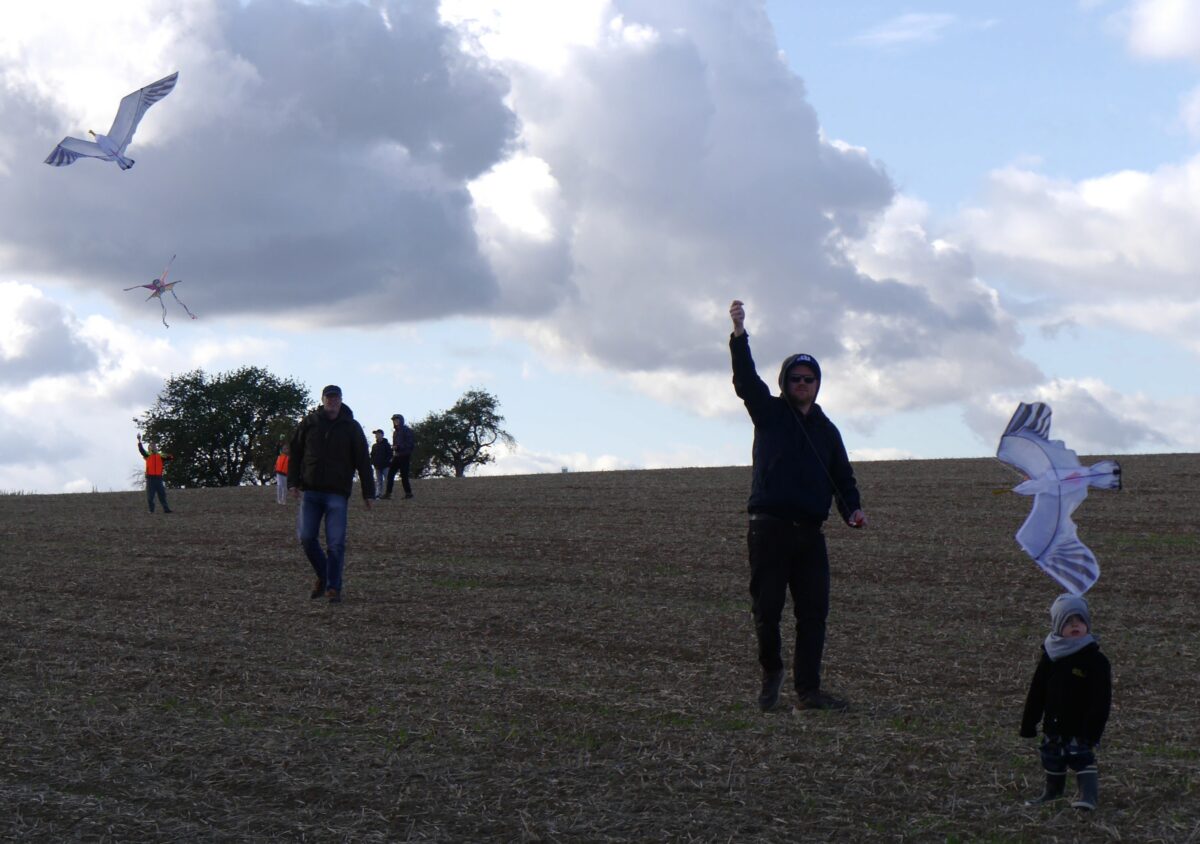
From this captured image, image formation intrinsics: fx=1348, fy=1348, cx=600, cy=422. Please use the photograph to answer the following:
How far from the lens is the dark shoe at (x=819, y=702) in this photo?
8.73 m

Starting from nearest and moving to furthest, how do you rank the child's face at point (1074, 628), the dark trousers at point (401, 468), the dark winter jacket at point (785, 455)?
the child's face at point (1074, 628) < the dark winter jacket at point (785, 455) < the dark trousers at point (401, 468)

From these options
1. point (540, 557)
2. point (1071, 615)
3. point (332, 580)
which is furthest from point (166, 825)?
point (540, 557)

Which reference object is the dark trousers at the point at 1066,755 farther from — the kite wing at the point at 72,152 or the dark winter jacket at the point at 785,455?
the kite wing at the point at 72,152

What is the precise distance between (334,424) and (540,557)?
16.5 ft

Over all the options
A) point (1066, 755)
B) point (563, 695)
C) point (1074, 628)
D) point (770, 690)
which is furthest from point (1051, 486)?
point (563, 695)

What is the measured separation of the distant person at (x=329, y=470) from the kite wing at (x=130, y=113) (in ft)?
15.1

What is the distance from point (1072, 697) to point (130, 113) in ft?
45.9

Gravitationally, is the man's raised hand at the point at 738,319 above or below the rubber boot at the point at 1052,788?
above

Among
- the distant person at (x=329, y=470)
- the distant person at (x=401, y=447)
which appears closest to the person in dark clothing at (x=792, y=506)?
the distant person at (x=329, y=470)

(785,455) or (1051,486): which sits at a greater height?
(785,455)

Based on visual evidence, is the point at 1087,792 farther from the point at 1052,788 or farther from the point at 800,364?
the point at 800,364

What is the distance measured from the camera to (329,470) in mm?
14211

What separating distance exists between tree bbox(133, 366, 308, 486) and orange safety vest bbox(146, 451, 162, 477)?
5770 cm

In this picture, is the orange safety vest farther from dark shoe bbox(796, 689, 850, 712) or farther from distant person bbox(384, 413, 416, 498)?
dark shoe bbox(796, 689, 850, 712)
